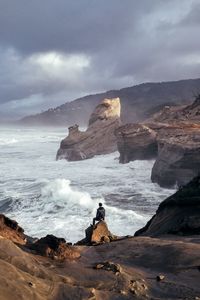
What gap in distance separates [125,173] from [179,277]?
28.9 meters

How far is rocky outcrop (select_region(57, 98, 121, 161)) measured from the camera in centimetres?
4965

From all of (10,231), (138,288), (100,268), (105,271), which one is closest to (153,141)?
Answer: (10,231)

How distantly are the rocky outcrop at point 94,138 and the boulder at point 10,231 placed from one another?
38.6 metres

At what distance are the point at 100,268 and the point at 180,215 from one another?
5.21 meters

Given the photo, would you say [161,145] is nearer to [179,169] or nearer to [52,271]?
[179,169]

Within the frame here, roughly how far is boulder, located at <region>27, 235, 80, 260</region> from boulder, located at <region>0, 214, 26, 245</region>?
91 cm

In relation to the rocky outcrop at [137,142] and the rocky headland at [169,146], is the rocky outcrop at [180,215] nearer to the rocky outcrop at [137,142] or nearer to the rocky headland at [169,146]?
the rocky headland at [169,146]

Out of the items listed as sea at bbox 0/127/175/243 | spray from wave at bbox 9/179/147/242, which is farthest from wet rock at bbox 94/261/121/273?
spray from wave at bbox 9/179/147/242

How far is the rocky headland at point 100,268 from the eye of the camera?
20.6 feet

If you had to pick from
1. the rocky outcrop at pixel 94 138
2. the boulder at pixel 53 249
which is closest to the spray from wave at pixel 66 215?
the boulder at pixel 53 249

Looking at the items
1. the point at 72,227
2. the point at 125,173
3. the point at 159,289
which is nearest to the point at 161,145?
the point at 125,173

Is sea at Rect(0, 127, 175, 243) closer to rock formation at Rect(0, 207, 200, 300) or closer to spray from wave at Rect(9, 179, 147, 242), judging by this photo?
spray from wave at Rect(9, 179, 147, 242)

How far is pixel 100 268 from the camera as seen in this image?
25.1 feet

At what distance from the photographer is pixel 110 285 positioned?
7.00 metres
